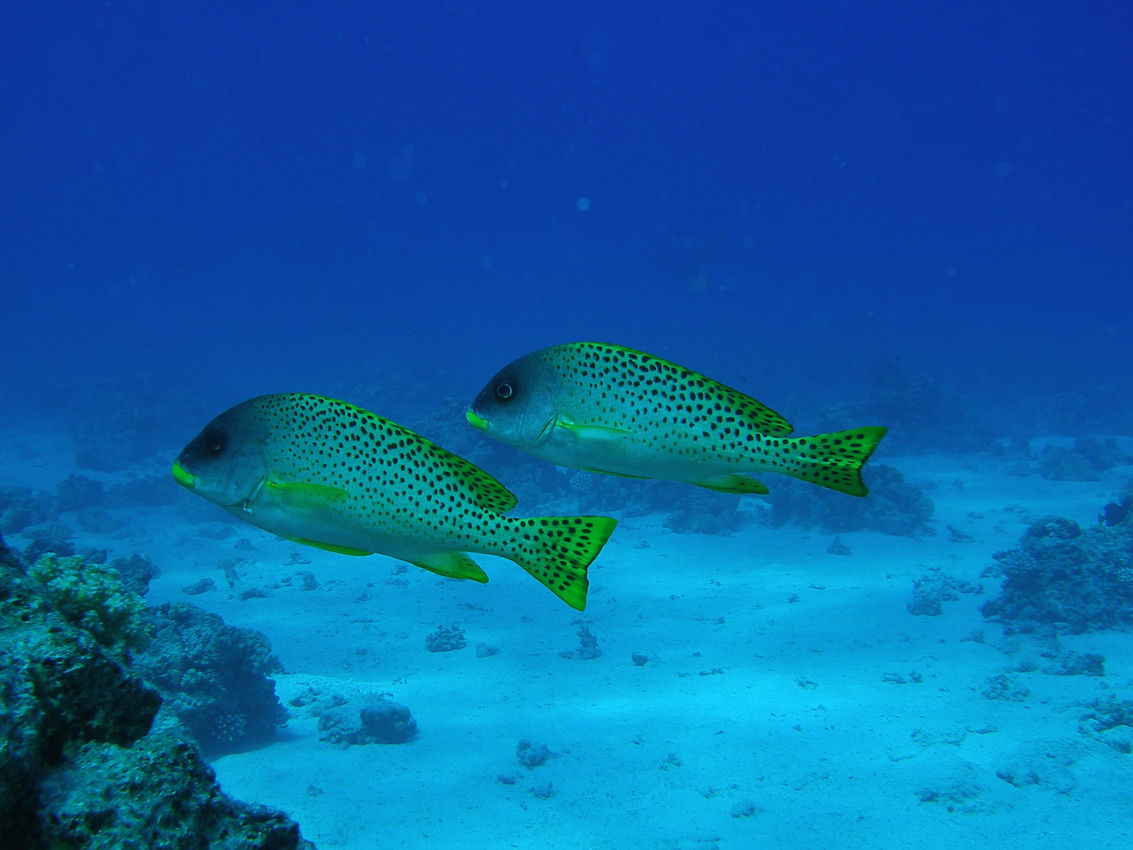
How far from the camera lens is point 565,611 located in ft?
46.5

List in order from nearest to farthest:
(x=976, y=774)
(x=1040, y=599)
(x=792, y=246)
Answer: (x=976, y=774), (x=1040, y=599), (x=792, y=246)

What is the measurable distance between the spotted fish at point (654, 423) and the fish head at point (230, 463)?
3.00 ft

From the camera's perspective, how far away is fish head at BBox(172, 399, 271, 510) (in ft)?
8.02

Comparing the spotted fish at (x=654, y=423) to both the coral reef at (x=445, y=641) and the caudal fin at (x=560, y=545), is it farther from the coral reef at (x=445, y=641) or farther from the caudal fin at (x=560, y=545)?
the coral reef at (x=445, y=641)

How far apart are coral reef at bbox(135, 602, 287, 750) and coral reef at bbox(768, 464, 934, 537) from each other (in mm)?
15441

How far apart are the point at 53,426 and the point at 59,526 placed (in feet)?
88.3

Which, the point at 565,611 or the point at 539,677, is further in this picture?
the point at 565,611

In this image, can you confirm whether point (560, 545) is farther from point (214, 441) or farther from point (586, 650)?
point (586, 650)

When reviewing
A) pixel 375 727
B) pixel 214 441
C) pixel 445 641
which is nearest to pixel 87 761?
pixel 214 441

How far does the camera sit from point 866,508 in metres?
19.4

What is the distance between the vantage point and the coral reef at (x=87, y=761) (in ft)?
4.95

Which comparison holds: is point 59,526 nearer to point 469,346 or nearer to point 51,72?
point 469,346

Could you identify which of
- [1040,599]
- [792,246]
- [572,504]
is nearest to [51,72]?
[792,246]

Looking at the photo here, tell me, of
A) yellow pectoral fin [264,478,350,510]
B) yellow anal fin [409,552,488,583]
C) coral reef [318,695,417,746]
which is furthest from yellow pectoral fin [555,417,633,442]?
coral reef [318,695,417,746]
